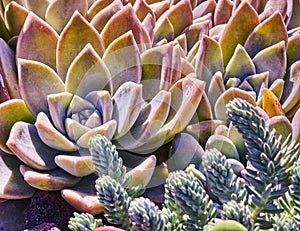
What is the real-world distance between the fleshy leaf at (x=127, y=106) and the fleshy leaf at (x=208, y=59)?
0.61ft

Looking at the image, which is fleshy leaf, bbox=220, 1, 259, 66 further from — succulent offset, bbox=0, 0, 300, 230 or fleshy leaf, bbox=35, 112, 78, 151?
fleshy leaf, bbox=35, 112, 78, 151

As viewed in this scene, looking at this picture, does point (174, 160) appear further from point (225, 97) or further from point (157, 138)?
point (225, 97)

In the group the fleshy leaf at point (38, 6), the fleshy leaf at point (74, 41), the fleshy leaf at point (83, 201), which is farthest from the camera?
the fleshy leaf at point (38, 6)

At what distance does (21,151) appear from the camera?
90cm

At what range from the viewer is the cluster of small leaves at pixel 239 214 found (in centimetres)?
63

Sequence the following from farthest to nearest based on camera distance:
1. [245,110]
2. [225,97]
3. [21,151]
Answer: [225,97]
[21,151]
[245,110]

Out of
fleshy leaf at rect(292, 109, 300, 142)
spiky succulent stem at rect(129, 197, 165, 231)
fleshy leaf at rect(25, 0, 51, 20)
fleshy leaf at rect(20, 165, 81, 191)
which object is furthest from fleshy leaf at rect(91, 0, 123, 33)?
spiky succulent stem at rect(129, 197, 165, 231)

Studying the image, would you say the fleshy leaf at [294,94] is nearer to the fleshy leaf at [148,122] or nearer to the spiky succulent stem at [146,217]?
the fleshy leaf at [148,122]

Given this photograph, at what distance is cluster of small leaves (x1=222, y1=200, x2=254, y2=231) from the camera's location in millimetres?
634

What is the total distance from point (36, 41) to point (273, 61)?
482mm

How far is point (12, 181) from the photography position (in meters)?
0.94

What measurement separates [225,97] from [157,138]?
162 millimetres

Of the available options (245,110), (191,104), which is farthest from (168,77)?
(245,110)

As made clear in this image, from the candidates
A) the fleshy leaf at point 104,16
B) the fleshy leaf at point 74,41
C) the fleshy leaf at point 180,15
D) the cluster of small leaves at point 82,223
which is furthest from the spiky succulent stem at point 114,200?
the fleshy leaf at point 180,15
